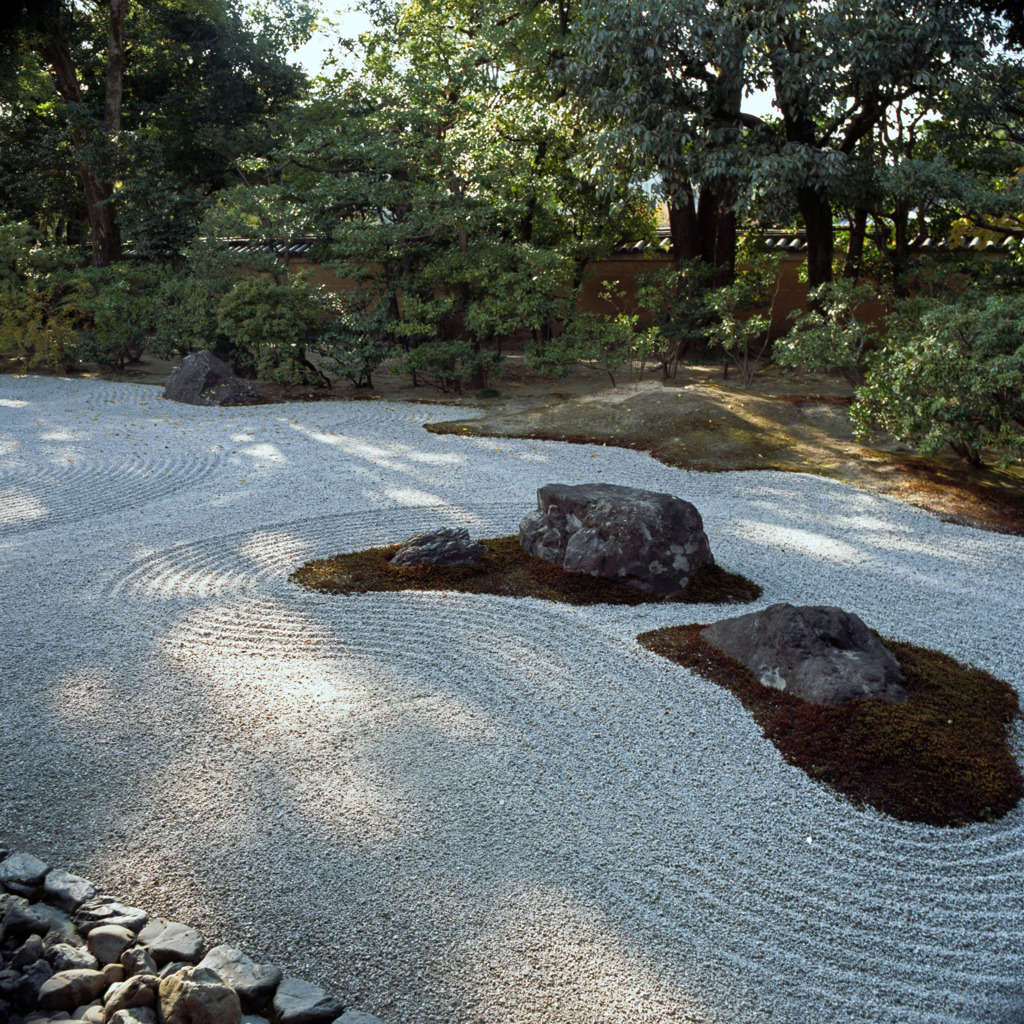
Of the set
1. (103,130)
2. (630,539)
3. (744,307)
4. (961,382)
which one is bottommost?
(630,539)

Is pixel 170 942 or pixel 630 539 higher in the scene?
pixel 630 539

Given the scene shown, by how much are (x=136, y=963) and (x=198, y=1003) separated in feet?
1.03

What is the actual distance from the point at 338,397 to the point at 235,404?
1.54m

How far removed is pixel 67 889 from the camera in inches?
108

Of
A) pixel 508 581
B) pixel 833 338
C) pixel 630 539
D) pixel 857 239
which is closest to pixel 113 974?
pixel 508 581

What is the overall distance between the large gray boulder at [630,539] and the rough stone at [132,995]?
12.1 ft

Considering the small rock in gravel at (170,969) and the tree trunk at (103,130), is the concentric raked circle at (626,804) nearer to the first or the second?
the small rock in gravel at (170,969)

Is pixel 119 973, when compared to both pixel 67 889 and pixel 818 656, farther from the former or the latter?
pixel 818 656

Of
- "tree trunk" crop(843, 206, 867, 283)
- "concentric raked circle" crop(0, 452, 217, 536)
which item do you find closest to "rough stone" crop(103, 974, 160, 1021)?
"concentric raked circle" crop(0, 452, 217, 536)

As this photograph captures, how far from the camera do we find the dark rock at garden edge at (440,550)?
579cm

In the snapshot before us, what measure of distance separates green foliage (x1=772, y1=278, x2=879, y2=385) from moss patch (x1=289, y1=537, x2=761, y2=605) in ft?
15.8

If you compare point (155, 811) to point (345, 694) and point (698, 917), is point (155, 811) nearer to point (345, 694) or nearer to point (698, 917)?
point (345, 694)

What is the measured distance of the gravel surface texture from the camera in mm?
2578

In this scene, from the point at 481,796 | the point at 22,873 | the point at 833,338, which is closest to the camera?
the point at 22,873
